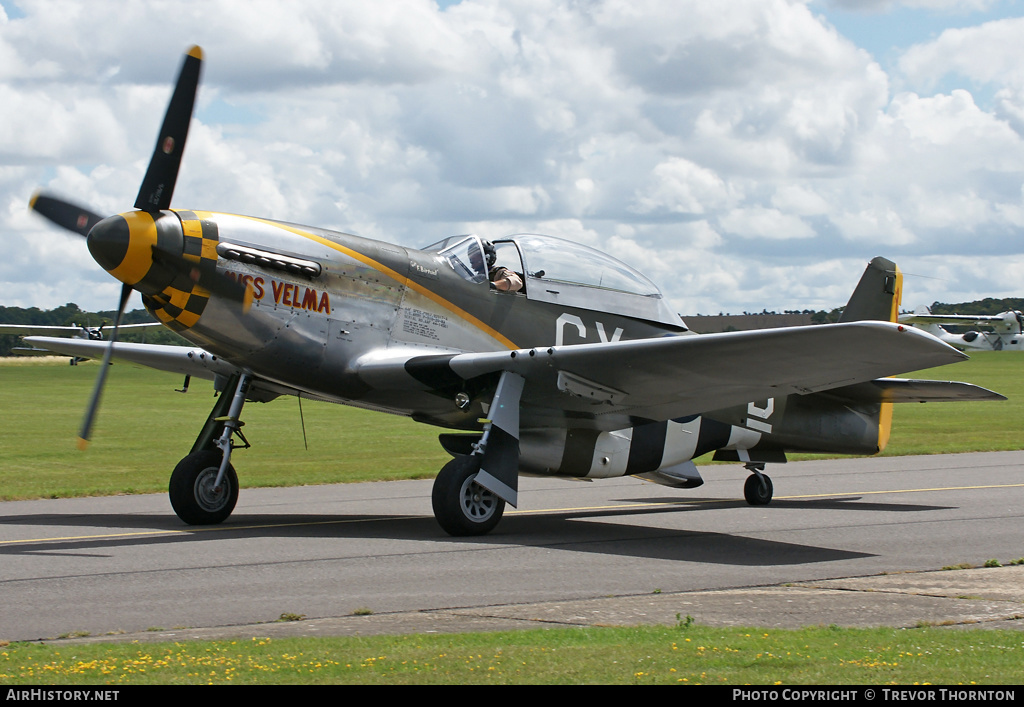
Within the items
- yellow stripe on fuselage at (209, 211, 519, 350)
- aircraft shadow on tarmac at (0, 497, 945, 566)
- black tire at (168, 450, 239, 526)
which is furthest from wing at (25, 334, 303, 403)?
yellow stripe on fuselage at (209, 211, 519, 350)

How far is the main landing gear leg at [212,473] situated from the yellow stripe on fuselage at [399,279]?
1.76m

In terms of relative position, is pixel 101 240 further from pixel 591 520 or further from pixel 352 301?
pixel 591 520

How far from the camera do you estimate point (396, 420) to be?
34656 mm

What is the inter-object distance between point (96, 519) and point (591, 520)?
17.5 ft

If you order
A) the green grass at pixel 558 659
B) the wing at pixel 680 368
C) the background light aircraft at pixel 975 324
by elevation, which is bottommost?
the green grass at pixel 558 659

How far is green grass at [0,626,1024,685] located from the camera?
179 inches

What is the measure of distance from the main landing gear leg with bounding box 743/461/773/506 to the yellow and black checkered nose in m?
7.46

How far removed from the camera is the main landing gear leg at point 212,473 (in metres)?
10.8

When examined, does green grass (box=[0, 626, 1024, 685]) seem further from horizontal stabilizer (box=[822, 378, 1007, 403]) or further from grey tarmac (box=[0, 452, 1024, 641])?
horizontal stabilizer (box=[822, 378, 1007, 403])

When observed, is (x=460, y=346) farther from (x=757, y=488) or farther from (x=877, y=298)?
(x=877, y=298)

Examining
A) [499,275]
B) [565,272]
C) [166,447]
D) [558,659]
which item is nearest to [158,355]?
[499,275]

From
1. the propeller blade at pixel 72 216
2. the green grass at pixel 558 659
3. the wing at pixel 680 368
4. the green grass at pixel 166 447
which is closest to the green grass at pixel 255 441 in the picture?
the green grass at pixel 166 447

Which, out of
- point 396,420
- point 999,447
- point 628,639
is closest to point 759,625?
point 628,639

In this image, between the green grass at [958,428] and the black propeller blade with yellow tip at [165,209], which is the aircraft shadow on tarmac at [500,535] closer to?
the black propeller blade with yellow tip at [165,209]
